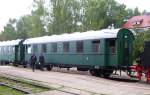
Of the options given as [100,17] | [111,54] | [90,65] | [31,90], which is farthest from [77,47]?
[100,17]

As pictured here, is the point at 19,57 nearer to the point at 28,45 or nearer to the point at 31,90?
the point at 28,45

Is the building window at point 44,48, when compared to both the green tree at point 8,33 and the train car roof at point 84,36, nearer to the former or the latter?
the train car roof at point 84,36

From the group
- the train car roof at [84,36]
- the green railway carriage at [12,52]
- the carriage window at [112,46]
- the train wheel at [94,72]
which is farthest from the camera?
the green railway carriage at [12,52]

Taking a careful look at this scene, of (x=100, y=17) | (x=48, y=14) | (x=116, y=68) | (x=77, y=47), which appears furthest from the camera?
(x=100, y=17)

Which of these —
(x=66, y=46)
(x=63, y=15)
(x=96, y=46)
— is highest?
(x=63, y=15)

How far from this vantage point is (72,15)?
2781 inches

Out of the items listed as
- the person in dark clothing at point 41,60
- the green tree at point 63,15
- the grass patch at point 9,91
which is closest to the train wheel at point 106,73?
the grass patch at point 9,91

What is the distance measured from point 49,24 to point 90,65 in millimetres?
42372

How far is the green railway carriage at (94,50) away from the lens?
82.9 ft

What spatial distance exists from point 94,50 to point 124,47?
261 cm

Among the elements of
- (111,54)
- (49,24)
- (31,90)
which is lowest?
(31,90)

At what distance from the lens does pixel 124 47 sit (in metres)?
25.5

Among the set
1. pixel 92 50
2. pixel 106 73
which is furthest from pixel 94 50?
pixel 106 73

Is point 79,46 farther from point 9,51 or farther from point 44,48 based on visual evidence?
point 9,51
